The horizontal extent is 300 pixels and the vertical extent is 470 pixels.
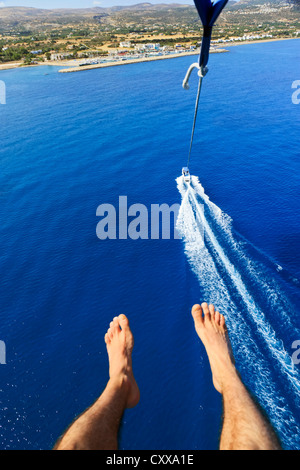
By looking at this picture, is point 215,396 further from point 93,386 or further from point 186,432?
point 93,386

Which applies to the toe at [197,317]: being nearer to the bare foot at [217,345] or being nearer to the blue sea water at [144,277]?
the bare foot at [217,345]

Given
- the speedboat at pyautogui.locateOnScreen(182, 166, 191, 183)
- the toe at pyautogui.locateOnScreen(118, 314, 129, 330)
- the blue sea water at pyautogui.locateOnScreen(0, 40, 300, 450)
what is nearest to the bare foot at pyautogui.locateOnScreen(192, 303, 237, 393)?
the toe at pyautogui.locateOnScreen(118, 314, 129, 330)

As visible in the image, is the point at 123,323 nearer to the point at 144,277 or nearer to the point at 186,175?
the point at 144,277

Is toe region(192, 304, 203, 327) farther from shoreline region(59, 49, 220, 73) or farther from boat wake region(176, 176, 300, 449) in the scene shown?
shoreline region(59, 49, 220, 73)

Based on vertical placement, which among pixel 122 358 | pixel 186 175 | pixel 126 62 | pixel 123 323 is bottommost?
pixel 122 358

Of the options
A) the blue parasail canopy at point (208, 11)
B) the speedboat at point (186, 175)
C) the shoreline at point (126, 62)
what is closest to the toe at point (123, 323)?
the blue parasail canopy at point (208, 11)

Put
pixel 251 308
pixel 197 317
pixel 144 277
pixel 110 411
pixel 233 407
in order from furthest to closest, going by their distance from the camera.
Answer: pixel 144 277 → pixel 251 308 → pixel 197 317 → pixel 110 411 → pixel 233 407

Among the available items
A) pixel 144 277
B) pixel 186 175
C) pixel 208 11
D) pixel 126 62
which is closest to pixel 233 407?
pixel 208 11
